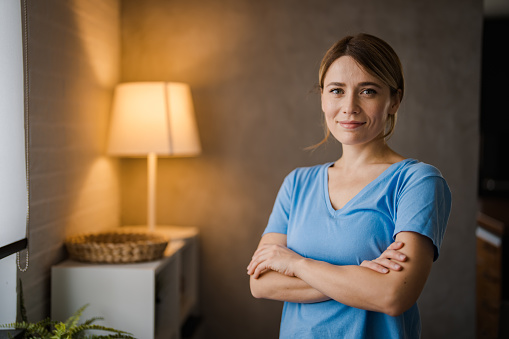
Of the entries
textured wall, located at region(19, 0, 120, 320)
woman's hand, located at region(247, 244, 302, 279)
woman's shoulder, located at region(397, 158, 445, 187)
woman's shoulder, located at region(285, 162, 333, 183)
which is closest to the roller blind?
textured wall, located at region(19, 0, 120, 320)

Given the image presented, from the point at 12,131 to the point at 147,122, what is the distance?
0.82 meters

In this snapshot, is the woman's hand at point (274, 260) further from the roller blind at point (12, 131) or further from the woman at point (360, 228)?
the roller blind at point (12, 131)

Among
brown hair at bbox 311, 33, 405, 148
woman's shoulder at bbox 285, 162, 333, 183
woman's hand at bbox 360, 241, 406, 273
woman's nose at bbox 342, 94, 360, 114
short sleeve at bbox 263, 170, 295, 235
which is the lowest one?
woman's hand at bbox 360, 241, 406, 273

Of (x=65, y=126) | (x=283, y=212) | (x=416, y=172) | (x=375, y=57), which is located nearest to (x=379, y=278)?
(x=416, y=172)

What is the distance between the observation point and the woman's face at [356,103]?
1.40 meters

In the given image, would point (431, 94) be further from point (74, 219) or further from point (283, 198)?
point (74, 219)

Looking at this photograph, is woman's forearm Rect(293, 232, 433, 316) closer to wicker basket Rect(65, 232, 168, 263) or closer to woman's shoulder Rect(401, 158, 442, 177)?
woman's shoulder Rect(401, 158, 442, 177)

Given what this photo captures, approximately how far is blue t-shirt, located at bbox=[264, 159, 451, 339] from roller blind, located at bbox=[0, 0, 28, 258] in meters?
0.97

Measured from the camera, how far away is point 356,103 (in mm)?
1400

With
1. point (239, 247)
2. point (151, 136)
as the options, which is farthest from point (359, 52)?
point (239, 247)

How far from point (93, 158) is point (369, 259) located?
62.6 inches

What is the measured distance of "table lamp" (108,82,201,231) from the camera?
239 cm

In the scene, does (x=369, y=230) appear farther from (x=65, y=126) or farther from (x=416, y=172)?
(x=65, y=126)

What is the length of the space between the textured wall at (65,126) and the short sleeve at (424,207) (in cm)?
135
